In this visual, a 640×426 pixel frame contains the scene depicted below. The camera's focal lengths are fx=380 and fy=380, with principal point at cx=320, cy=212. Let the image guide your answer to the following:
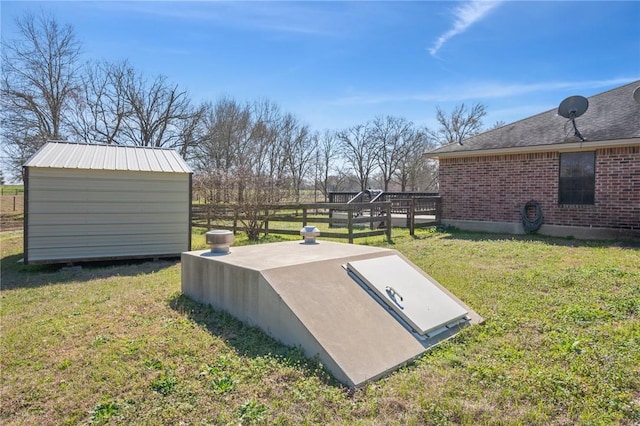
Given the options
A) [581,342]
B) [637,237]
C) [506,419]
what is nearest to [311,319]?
[506,419]

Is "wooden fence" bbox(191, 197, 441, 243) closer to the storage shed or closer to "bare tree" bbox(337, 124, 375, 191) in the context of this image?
the storage shed

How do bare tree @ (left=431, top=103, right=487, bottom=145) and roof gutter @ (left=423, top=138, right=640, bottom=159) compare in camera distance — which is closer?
roof gutter @ (left=423, top=138, right=640, bottom=159)

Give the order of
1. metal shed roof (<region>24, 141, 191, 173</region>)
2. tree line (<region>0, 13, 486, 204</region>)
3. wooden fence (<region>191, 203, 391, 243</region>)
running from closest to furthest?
metal shed roof (<region>24, 141, 191, 173</region>) < wooden fence (<region>191, 203, 391, 243</region>) < tree line (<region>0, 13, 486, 204</region>)

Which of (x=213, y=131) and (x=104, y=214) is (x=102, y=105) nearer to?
(x=213, y=131)

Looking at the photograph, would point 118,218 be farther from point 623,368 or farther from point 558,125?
point 558,125

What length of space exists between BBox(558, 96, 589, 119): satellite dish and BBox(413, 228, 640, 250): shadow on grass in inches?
138

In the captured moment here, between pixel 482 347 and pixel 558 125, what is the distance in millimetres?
10112

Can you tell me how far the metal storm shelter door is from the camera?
3.68m

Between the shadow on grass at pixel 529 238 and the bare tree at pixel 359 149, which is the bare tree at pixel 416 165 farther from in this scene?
the shadow on grass at pixel 529 238

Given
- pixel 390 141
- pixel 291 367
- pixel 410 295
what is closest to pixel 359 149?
pixel 390 141

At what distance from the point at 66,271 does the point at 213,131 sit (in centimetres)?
2281

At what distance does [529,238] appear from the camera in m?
9.88

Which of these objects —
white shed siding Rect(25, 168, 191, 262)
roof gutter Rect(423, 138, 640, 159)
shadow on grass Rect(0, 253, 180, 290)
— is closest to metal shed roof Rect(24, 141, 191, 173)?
white shed siding Rect(25, 168, 191, 262)

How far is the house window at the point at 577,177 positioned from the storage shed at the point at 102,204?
973 centimetres
